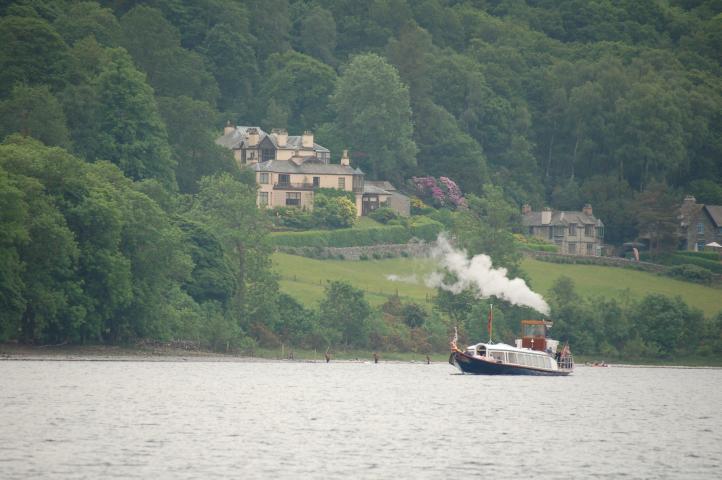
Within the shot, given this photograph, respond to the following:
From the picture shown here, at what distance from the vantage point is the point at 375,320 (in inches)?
6526

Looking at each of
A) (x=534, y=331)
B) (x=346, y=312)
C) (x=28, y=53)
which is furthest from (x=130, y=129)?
(x=534, y=331)

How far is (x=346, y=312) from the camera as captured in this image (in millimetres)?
163500

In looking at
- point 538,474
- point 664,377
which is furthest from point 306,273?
point 538,474

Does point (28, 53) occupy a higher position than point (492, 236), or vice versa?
point (28, 53)

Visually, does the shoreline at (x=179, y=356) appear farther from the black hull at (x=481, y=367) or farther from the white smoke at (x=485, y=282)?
the black hull at (x=481, y=367)

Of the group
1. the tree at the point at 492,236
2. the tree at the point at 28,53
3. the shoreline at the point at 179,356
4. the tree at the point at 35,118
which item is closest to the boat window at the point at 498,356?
the shoreline at the point at 179,356

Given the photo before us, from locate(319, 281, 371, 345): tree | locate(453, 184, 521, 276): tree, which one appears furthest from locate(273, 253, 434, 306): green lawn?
locate(453, 184, 521, 276): tree

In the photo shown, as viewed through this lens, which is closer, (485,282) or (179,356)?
(179,356)

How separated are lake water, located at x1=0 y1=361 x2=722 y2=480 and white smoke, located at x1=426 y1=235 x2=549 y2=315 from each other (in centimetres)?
2295

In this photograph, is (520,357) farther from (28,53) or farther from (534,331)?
(28,53)

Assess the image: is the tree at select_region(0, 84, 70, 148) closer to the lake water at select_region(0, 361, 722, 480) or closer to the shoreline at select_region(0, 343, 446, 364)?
the shoreline at select_region(0, 343, 446, 364)

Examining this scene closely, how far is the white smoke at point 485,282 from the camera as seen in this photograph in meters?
166

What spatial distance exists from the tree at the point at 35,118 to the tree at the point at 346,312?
107 feet

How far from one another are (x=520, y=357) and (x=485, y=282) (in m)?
32.6
